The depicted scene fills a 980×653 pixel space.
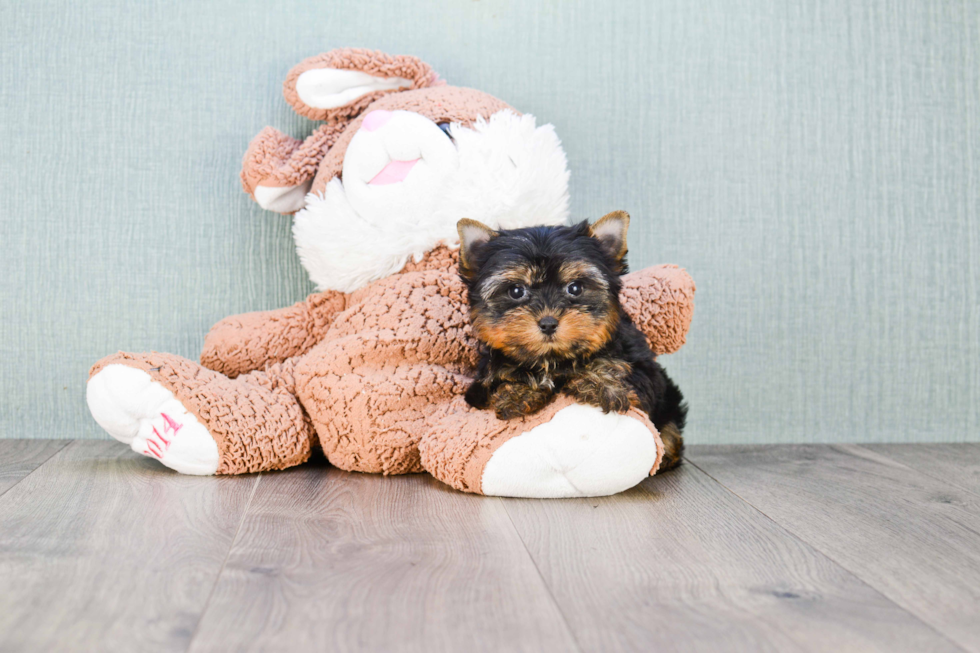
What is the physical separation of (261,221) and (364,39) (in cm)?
61

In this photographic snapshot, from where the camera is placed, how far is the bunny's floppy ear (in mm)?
1935

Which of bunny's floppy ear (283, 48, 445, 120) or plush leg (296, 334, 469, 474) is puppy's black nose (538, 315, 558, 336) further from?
bunny's floppy ear (283, 48, 445, 120)

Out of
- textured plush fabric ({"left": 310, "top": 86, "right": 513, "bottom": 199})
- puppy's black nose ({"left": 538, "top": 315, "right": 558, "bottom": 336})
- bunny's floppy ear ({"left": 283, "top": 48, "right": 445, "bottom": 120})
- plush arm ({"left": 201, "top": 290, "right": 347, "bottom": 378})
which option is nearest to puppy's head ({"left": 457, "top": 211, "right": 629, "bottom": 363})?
puppy's black nose ({"left": 538, "top": 315, "right": 558, "bottom": 336})

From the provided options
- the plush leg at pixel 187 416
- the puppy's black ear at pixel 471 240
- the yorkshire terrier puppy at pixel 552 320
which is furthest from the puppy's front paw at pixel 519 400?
the plush leg at pixel 187 416

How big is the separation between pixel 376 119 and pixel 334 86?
0.24 metres

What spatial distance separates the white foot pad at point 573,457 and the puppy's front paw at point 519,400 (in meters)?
0.04

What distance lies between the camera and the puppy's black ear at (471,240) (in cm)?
156

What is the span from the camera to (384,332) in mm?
1715

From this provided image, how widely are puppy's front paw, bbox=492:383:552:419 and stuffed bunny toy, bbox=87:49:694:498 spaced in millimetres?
28

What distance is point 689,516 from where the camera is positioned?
1.45 metres

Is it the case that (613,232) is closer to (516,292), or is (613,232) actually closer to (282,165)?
(516,292)

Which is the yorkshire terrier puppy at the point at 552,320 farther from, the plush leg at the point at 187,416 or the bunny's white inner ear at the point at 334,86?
the bunny's white inner ear at the point at 334,86

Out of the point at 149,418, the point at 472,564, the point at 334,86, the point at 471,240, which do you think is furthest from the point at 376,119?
the point at 472,564

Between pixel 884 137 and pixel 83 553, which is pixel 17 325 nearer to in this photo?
pixel 83 553
